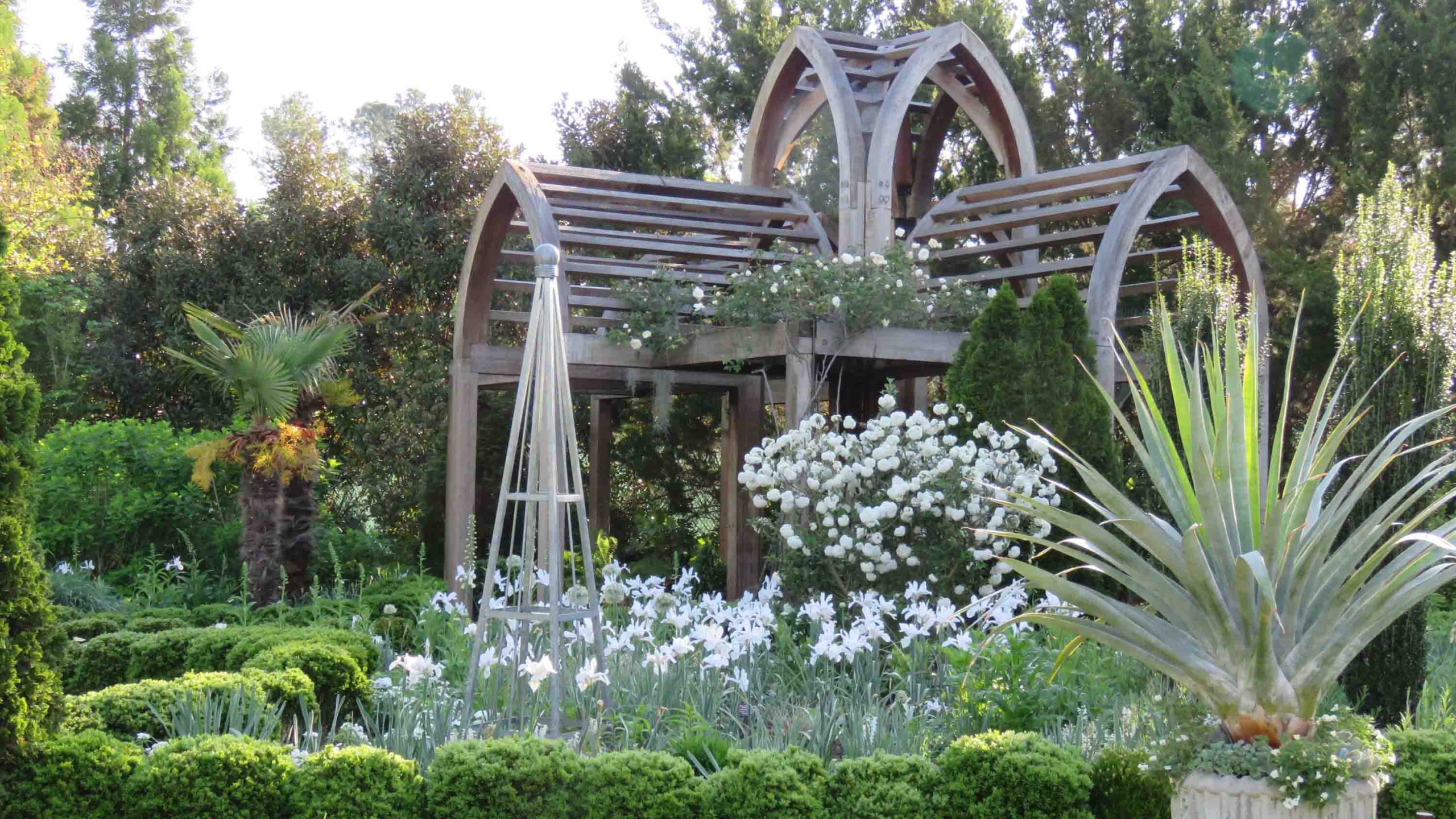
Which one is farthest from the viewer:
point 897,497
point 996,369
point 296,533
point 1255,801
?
point 296,533

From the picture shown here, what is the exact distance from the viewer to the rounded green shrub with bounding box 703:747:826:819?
369cm

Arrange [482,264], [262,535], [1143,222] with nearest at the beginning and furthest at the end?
[1143,222] → [262,535] → [482,264]

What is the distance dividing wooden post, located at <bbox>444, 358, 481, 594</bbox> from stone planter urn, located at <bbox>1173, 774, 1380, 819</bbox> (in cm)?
570

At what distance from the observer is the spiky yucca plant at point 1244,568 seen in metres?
3.19

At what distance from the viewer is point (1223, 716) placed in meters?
3.29

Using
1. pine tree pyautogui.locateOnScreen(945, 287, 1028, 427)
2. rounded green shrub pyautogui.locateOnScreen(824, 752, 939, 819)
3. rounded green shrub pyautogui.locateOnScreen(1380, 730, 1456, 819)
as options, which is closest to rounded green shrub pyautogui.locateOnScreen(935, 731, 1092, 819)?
rounded green shrub pyautogui.locateOnScreen(824, 752, 939, 819)

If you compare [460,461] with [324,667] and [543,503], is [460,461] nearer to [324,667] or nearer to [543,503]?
[324,667]

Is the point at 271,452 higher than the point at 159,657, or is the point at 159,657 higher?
the point at 271,452

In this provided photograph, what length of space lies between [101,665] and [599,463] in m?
5.79

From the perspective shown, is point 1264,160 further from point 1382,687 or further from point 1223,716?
point 1223,716

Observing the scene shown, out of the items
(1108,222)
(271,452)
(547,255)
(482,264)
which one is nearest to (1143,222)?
(1108,222)

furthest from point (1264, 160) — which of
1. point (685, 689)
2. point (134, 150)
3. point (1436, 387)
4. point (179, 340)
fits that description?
point (134, 150)

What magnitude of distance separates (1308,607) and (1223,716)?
363mm

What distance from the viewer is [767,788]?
12.1 ft
